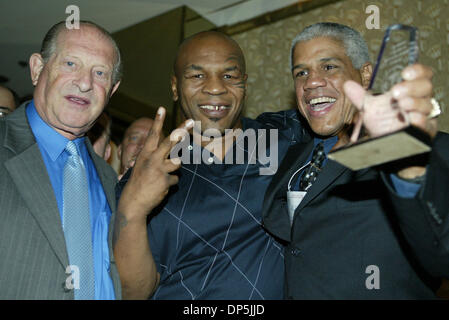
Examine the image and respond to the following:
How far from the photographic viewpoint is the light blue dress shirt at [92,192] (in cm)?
151

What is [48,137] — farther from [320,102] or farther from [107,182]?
[320,102]

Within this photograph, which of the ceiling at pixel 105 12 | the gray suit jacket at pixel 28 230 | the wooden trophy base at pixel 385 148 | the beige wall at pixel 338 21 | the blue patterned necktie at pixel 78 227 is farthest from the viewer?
the ceiling at pixel 105 12

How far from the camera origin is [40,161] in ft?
4.81

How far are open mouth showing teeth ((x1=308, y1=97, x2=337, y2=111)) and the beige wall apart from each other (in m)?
1.29

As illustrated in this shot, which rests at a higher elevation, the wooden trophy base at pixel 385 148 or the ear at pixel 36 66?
the ear at pixel 36 66

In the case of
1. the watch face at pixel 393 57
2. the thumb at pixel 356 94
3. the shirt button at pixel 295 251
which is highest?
the watch face at pixel 393 57

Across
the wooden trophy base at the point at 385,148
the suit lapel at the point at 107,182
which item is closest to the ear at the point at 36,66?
the suit lapel at the point at 107,182

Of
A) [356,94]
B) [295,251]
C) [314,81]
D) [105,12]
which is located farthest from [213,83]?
[105,12]

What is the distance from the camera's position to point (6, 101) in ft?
7.82

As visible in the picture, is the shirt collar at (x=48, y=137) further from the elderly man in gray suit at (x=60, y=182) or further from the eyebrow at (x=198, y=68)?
the eyebrow at (x=198, y=68)

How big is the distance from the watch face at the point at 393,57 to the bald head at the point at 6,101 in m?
1.87

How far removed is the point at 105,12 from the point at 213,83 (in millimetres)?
2728

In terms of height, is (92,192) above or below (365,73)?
below

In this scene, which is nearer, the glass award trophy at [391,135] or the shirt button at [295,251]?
the glass award trophy at [391,135]
